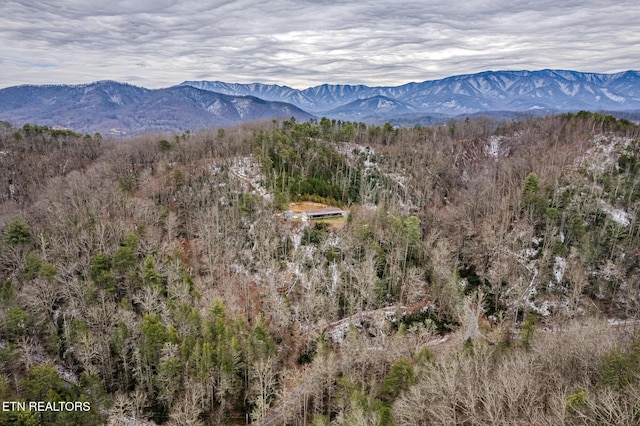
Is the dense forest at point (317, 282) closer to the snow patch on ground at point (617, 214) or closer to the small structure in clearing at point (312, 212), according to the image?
the snow patch on ground at point (617, 214)

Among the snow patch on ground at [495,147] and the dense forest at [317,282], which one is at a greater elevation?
the snow patch on ground at [495,147]

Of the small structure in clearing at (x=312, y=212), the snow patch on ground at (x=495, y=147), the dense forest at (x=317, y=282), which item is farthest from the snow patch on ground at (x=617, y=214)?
the small structure in clearing at (x=312, y=212)

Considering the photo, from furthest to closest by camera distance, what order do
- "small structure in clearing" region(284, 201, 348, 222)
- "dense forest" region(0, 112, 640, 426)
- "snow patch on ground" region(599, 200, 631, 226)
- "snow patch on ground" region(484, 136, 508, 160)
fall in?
"snow patch on ground" region(484, 136, 508, 160), "small structure in clearing" region(284, 201, 348, 222), "snow patch on ground" region(599, 200, 631, 226), "dense forest" region(0, 112, 640, 426)

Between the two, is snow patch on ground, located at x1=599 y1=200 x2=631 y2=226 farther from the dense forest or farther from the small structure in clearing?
the small structure in clearing

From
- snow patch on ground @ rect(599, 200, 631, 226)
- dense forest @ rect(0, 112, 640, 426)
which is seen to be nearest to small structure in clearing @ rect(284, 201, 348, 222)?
dense forest @ rect(0, 112, 640, 426)

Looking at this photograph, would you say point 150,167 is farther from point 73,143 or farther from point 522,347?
point 522,347

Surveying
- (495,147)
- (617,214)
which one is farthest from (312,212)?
(495,147)

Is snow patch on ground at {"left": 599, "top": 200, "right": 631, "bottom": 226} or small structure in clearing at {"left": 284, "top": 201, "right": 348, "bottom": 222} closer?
snow patch on ground at {"left": 599, "top": 200, "right": 631, "bottom": 226}

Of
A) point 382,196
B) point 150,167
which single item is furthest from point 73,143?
point 382,196

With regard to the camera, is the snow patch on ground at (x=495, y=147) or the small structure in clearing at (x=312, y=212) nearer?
the small structure in clearing at (x=312, y=212)

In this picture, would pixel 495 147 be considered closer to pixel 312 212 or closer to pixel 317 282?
pixel 312 212
